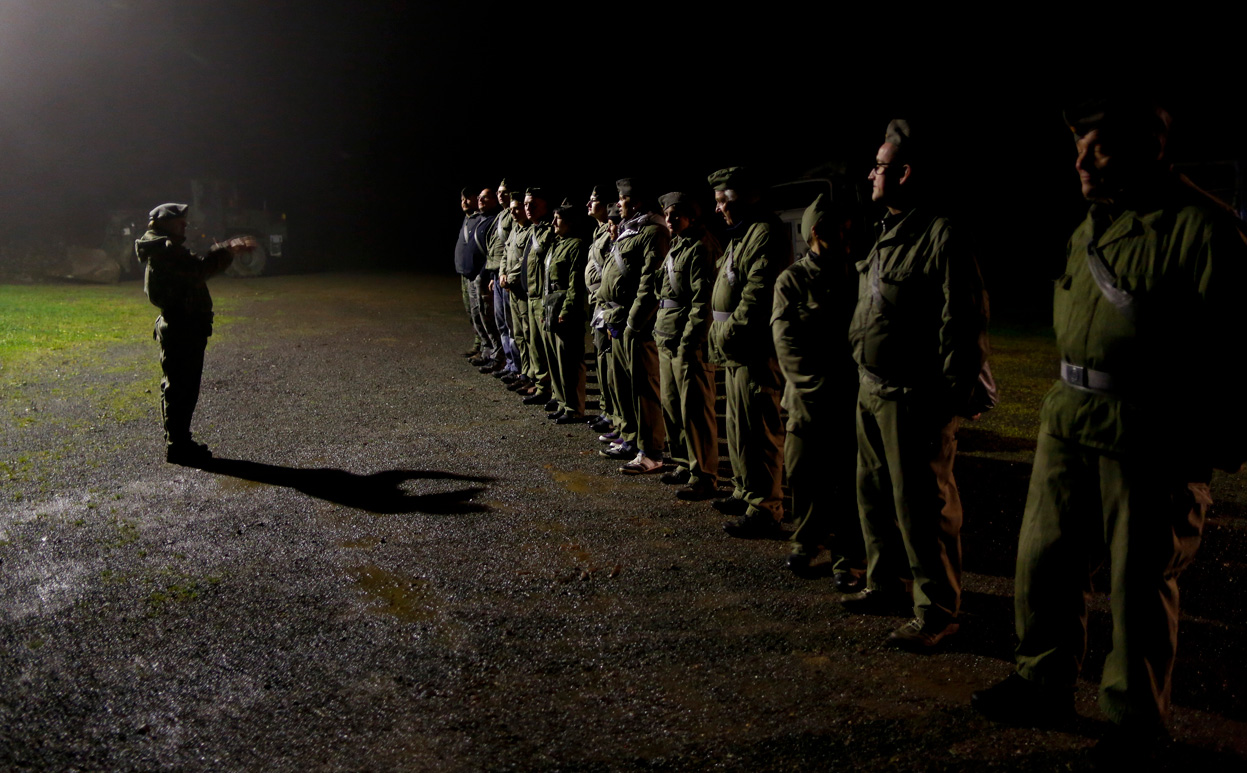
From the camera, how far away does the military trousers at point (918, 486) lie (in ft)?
11.9

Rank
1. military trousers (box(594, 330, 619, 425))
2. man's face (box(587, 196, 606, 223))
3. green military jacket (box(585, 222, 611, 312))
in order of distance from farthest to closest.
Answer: man's face (box(587, 196, 606, 223)), green military jacket (box(585, 222, 611, 312)), military trousers (box(594, 330, 619, 425))

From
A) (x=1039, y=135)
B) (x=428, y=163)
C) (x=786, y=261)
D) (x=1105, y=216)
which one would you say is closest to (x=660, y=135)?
(x=1039, y=135)

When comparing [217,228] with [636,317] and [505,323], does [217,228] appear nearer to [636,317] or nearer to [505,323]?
[505,323]

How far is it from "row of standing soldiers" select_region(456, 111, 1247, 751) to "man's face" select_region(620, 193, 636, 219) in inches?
24.0

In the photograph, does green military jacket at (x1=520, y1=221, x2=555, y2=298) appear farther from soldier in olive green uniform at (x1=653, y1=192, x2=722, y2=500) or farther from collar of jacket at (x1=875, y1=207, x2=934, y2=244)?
collar of jacket at (x1=875, y1=207, x2=934, y2=244)

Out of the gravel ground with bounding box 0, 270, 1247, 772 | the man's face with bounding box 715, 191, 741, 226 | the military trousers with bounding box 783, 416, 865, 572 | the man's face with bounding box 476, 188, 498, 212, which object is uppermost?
the man's face with bounding box 476, 188, 498, 212

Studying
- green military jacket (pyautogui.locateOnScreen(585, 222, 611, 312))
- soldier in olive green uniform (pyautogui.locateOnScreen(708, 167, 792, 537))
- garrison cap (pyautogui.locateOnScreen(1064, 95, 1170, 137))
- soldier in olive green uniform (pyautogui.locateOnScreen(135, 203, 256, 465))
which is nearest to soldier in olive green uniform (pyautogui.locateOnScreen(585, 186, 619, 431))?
green military jacket (pyautogui.locateOnScreen(585, 222, 611, 312))

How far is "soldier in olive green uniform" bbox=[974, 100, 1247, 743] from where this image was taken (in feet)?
8.56

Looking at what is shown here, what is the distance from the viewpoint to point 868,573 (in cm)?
407

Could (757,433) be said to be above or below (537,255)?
below

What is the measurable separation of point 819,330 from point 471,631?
219 cm

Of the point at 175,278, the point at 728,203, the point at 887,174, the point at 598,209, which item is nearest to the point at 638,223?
the point at 598,209

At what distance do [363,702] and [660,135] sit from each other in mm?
27450

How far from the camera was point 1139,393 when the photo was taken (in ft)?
8.83
